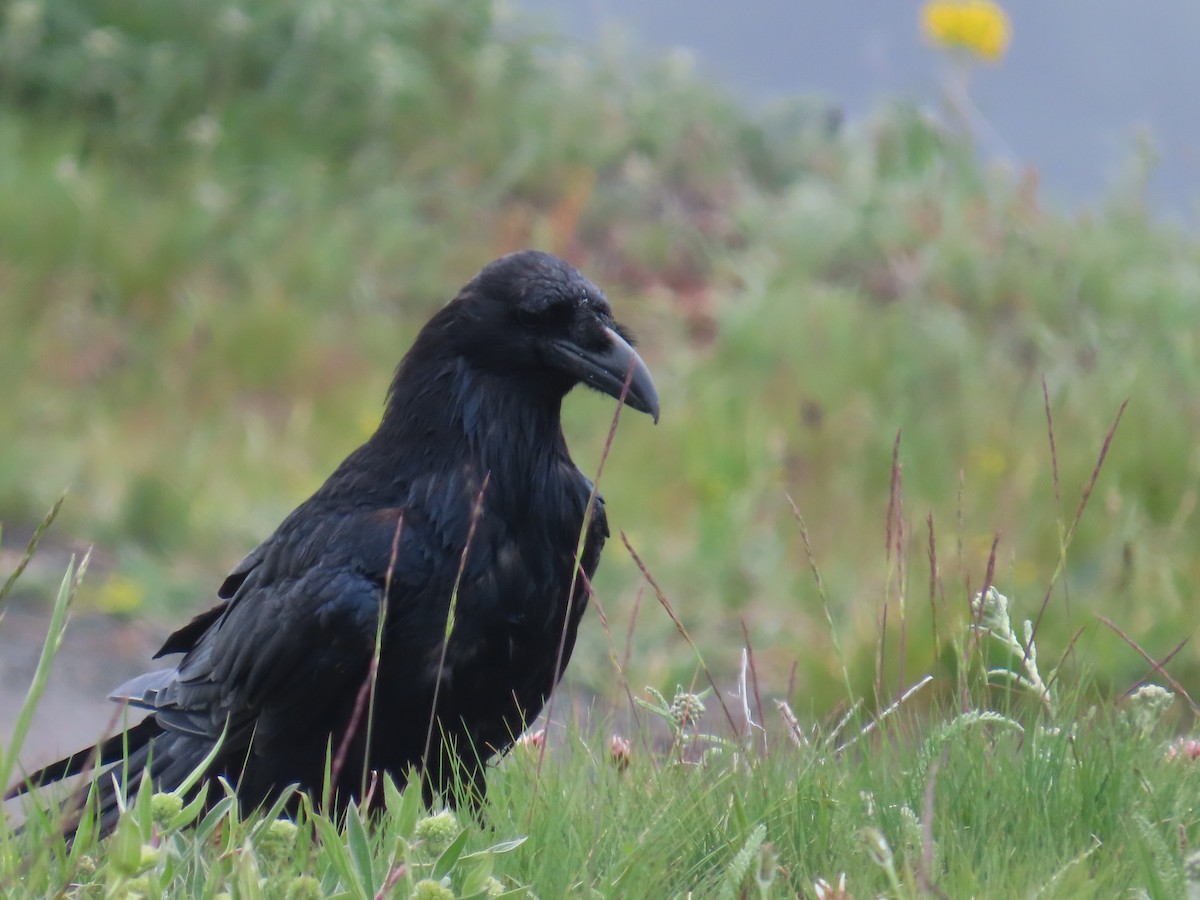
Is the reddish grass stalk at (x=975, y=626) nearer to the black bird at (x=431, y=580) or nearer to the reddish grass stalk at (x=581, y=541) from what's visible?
the reddish grass stalk at (x=581, y=541)

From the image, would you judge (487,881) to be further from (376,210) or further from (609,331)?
(376,210)

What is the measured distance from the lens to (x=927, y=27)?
9344mm

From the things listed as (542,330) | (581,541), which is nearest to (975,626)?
(581,541)

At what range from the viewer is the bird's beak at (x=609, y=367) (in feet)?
12.0

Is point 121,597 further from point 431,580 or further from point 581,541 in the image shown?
point 581,541

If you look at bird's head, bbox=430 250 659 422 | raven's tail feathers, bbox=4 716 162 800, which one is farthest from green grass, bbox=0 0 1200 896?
raven's tail feathers, bbox=4 716 162 800

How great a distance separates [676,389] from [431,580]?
4.93 metres

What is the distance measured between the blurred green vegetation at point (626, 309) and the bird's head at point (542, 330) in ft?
5.51

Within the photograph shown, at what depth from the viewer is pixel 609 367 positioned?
3686mm

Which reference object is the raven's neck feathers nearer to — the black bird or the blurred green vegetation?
the black bird

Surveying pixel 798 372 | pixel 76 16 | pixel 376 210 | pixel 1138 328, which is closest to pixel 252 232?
pixel 376 210

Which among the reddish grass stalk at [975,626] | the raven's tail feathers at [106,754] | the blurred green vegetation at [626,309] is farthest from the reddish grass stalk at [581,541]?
the blurred green vegetation at [626,309]

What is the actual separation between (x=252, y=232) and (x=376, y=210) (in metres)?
0.84

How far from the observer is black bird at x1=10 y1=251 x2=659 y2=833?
3.41 m
